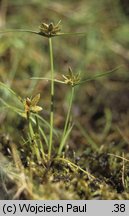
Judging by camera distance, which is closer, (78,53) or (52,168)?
(52,168)

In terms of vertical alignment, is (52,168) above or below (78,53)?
below

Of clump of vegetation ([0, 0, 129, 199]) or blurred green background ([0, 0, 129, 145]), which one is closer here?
clump of vegetation ([0, 0, 129, 199])

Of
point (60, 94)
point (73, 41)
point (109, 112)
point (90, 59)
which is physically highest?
point (73, 41)

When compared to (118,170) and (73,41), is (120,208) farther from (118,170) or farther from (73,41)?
(73,41)

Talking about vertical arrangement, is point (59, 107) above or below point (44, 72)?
below

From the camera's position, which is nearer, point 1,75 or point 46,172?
point 46,172

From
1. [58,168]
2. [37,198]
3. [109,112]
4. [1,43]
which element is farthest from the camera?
[1,43]

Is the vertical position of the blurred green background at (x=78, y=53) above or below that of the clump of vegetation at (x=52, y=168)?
above

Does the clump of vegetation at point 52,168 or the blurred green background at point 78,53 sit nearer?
the clump of vegetation at point 52,168

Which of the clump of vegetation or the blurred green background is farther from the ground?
the blurred green background

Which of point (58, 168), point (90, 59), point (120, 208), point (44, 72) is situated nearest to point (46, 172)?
point (58, 168)

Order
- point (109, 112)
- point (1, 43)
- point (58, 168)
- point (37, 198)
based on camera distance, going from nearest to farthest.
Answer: point (37, 198) → point (58, 168) → point (109, 112) → point (1, 43)
